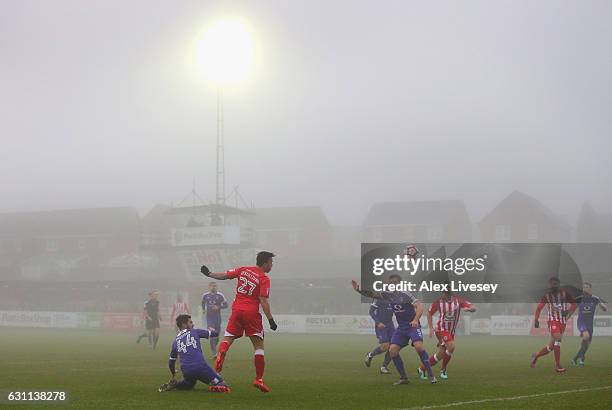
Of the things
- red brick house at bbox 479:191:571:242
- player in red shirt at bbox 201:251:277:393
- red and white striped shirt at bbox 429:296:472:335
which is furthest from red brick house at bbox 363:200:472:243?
player in red shirt at bbox 201:251:277:393

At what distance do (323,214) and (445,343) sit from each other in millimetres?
105804

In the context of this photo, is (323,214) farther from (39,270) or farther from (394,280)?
(394,280)

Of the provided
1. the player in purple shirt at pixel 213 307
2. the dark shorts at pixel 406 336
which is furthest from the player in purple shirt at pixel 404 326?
the player in purple shirt at pixel 213 307

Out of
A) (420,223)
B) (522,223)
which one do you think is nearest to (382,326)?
(522,223)

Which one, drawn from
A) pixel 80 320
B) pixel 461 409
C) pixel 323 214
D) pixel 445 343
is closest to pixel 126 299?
pixel 80 320

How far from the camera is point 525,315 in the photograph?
54.4 m

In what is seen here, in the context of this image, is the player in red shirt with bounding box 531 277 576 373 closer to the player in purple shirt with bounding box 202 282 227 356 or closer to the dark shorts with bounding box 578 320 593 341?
the dark shorts with bounding box 578 320 593 341

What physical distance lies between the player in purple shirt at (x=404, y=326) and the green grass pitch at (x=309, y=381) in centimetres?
52

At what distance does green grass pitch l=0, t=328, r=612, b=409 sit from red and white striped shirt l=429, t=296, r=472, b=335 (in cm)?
138

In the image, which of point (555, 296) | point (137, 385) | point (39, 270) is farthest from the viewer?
point (39, 270)

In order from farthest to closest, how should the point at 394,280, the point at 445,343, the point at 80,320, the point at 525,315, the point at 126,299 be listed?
the point at 126,299
the point at 80,320
the point at 525,315
the point at 445,343
the point at 394,280

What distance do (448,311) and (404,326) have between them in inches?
90.5

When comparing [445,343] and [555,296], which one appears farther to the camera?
[555,296]

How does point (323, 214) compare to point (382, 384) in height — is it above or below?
above
